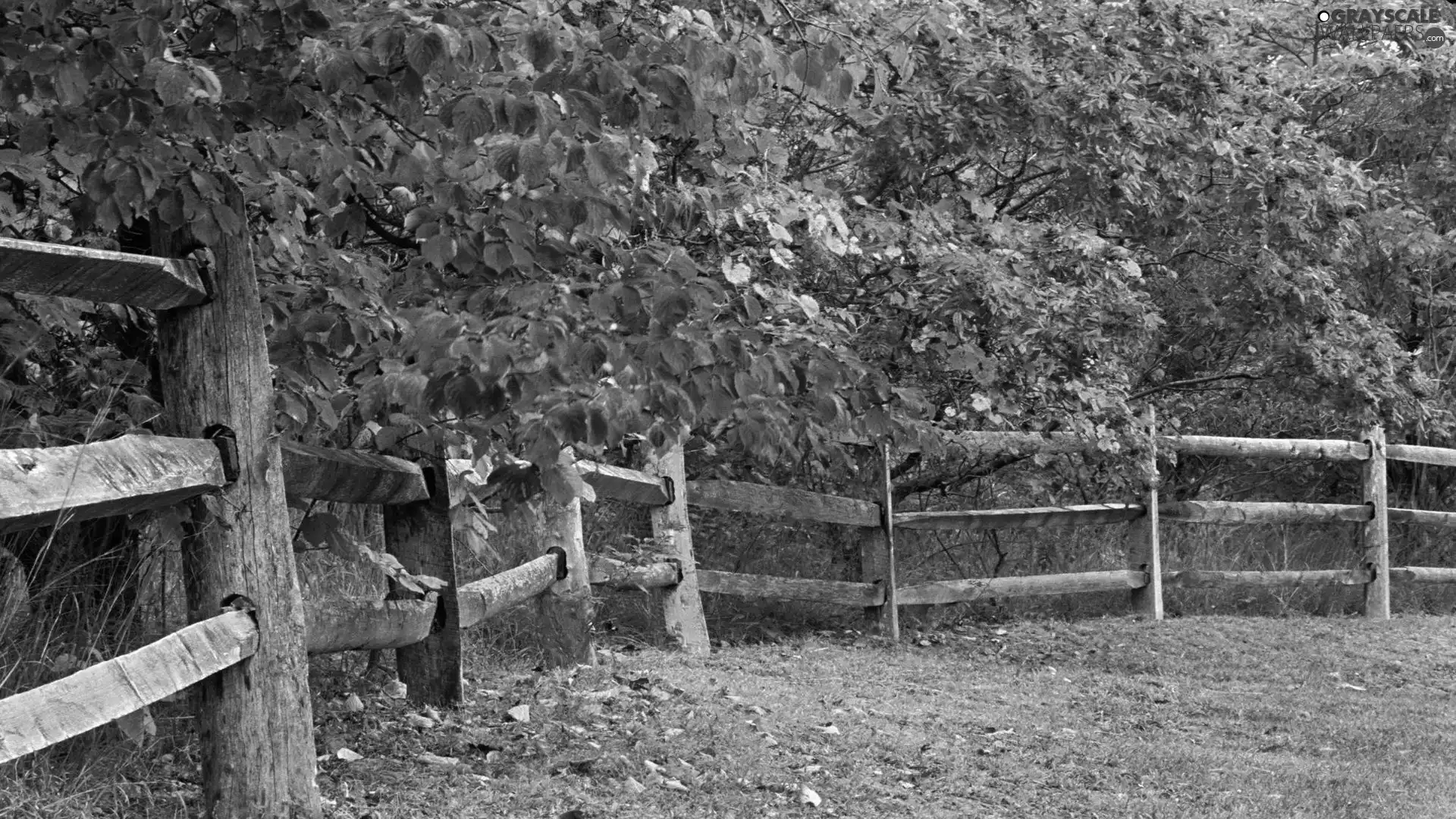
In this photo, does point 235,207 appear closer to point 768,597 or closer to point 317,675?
point 317,675

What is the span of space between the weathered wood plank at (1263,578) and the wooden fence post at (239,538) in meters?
8.36

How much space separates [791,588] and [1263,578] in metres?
4.22

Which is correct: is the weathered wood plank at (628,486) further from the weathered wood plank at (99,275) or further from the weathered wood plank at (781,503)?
the weathered wood plank at (99,275)

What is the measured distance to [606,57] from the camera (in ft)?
10.8

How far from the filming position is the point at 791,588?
30.5 feet

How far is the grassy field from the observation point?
4.81 metres

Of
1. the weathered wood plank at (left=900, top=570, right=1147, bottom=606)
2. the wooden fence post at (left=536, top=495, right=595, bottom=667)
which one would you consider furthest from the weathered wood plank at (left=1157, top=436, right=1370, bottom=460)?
the wooden fence post at (left=536, top=495, right=595, bottom=667)

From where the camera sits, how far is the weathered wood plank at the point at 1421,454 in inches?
478

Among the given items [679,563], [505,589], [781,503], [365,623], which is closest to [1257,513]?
[781,503]

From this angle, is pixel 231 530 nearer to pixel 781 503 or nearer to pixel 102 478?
pixel 102 478

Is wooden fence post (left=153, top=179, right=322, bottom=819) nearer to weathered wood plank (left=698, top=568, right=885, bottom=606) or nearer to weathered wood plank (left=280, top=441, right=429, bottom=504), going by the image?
weathered wood plank (left=280, top=441, right=429, bottom=504)

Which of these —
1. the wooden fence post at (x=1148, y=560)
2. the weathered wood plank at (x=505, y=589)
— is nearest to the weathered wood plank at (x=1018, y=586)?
the wooden fence post at (x=1148, y=560)

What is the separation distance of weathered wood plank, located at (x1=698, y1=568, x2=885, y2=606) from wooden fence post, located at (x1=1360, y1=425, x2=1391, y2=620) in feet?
15.3

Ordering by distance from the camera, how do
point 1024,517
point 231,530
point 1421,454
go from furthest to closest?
point 1421,454
point 1024,517
point 231,530
